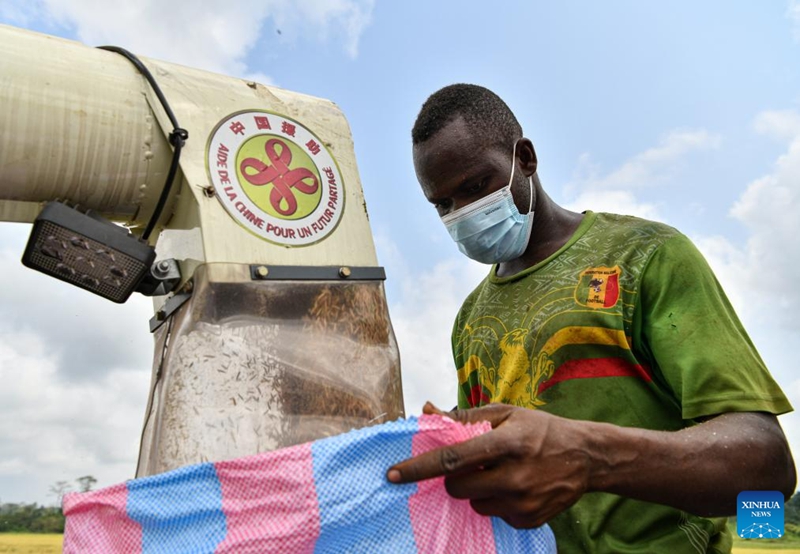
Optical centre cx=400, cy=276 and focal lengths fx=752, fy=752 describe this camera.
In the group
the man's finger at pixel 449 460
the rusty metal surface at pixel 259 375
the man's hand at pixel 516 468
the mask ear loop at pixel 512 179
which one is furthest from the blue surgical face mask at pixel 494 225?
the man's finger at pixel 449 460

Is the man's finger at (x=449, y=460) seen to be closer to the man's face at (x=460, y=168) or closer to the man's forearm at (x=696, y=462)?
the man's forearm at (x=696, y=462)

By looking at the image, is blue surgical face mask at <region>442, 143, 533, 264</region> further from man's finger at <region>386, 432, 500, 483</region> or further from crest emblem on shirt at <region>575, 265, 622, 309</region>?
man's finger at <region>386, 432, 500, 483</region>

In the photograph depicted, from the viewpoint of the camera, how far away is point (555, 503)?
1.42 meters

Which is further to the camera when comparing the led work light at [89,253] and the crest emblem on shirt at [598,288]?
the crest emblem on shirt at [598,288]

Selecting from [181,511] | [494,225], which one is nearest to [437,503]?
[181,511]

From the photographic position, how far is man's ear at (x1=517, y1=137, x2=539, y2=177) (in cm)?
273

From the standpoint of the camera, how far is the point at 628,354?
2.07 meters

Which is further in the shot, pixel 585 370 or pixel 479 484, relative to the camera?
pixel 585 370

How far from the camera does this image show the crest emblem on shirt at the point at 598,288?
2127 millimetres

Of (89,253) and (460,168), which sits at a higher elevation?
(460,168)

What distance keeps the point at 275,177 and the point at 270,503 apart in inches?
33.4

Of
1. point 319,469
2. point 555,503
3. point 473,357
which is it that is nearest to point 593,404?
point 473,357

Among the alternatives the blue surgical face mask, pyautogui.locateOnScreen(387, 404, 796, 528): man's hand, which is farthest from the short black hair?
pyautogui.locateOnScreen(387, 404, 796, 528): man's hand

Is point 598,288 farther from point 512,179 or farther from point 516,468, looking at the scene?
point 516,468
